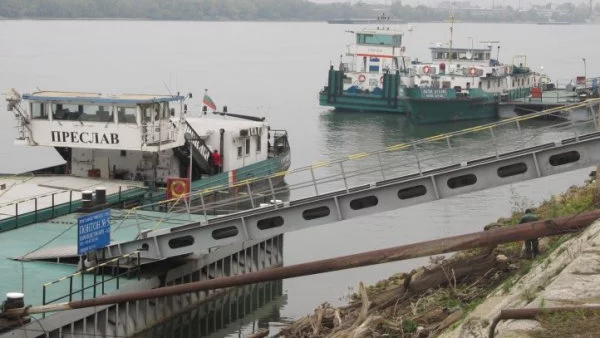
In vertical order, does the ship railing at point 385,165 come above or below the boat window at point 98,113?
below

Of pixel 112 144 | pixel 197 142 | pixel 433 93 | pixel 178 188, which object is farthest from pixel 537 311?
pixel 433 93

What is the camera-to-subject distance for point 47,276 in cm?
2488

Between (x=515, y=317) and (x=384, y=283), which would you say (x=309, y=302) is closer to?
(x=384, y=283)

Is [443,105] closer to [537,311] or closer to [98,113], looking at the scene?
[98,113]

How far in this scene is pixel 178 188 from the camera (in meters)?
31.4

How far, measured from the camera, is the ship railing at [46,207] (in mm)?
29188

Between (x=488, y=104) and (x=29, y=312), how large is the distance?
62832mm

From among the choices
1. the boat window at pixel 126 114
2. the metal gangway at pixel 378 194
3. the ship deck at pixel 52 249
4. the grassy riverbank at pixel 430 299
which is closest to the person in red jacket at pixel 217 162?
the boat window at pixel 126 114

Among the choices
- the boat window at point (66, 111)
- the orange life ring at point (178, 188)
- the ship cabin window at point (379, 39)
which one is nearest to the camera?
the orange life ring at point (178, 188)

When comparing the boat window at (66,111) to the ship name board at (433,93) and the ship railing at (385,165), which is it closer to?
the ship railing at (385,165)

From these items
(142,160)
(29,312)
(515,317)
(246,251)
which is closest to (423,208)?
(142,160)

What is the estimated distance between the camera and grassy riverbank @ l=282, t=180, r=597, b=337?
20.6 m

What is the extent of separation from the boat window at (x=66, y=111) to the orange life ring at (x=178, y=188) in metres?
5.22

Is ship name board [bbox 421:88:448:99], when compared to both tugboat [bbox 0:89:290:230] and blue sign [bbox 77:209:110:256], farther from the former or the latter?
blue sign [bbox 77:209:110:256]
